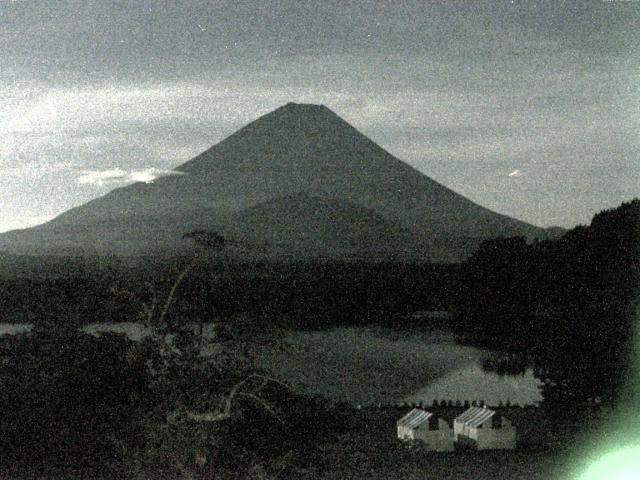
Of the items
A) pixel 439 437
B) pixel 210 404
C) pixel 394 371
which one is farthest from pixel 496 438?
pixel 394 371

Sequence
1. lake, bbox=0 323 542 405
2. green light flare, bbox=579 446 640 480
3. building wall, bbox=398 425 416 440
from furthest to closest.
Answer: lake, bbox=0 323 542 405
building wall, bbox=398 425 416 440
green light flare, bbox=579 446 640 480

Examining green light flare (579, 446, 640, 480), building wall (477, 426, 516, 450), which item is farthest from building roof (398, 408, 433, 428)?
green light flare (579, 446, 640, 480)

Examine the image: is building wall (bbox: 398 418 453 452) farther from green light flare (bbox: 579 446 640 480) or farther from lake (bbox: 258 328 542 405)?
lake (bbox: 258 328 542 405)

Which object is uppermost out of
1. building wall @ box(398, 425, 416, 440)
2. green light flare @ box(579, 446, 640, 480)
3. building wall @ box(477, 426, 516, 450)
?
green light flare @ box(579, 446, 640, 480)

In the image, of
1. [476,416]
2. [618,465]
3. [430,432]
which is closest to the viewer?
[618,465]

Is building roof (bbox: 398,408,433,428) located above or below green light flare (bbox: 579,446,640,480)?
below

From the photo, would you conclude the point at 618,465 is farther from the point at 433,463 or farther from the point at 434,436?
the point at 434,436
